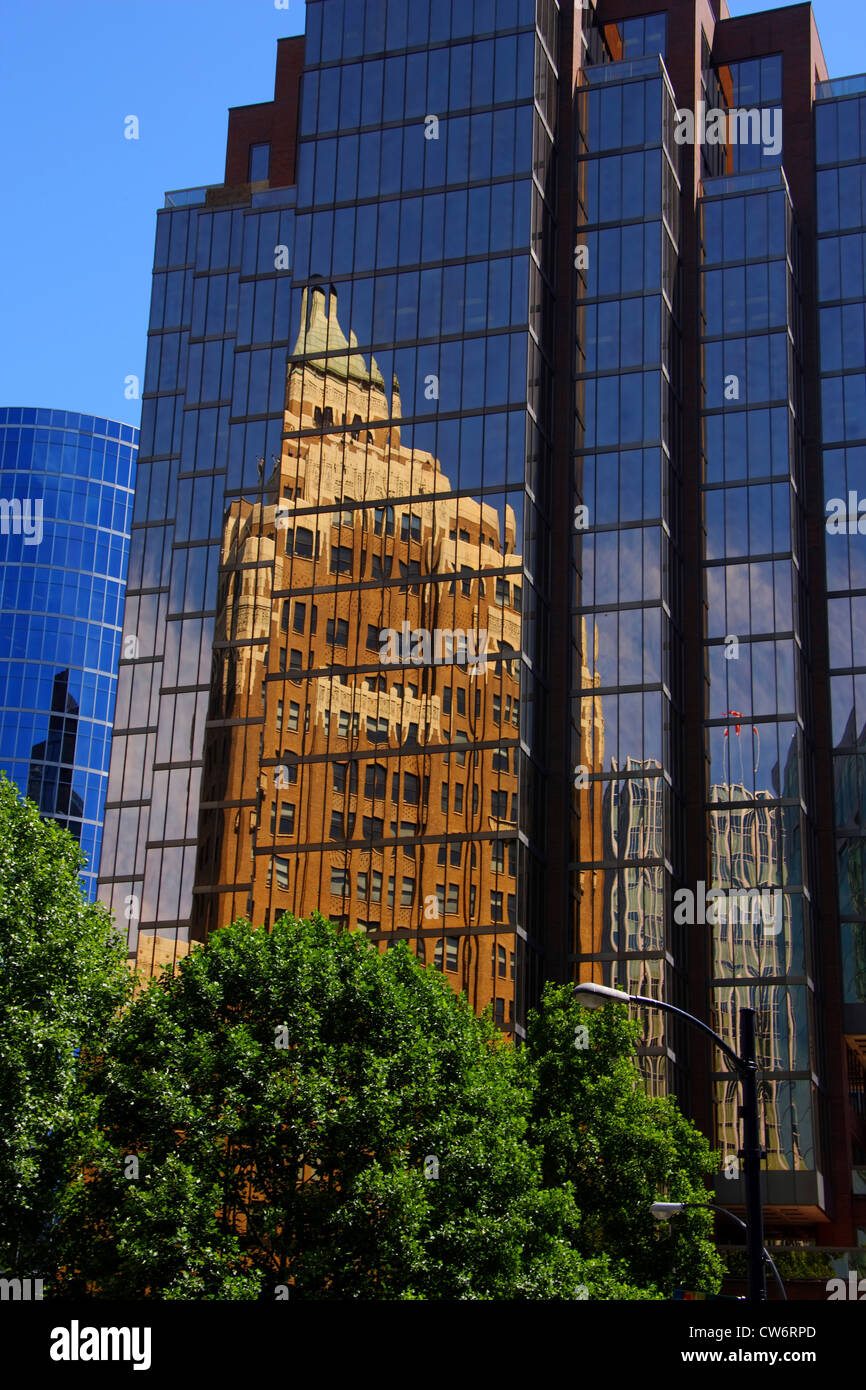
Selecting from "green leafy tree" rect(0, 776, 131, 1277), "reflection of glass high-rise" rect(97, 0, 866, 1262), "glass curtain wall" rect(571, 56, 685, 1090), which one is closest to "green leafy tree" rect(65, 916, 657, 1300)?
"green leafy tree" rect(0, 776, 131, 1277)

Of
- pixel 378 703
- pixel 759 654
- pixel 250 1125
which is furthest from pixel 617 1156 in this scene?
pixel 759 654

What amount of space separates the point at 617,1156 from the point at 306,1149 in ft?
51.8

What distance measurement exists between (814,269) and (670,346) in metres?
8.91

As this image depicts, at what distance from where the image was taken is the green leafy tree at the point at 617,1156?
52938 millimetres

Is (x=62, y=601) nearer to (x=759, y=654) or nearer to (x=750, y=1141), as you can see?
(x=759, y=654)

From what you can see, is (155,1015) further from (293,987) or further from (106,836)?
(106,836)

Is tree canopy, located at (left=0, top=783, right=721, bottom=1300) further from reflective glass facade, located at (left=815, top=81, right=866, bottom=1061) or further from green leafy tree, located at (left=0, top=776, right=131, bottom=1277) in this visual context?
reflective glass facade, located at (left=815, top=81, right=866, bottom=1061)

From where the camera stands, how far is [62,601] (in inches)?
5699

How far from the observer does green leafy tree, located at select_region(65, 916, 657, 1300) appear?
130 ft

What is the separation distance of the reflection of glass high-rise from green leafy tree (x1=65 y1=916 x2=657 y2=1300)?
25.2 meters

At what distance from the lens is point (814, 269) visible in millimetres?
84500

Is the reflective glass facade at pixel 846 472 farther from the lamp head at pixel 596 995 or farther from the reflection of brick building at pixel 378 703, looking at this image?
the lamp head at pixel 596 995

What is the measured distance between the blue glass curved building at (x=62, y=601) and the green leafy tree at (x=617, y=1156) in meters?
85.9
